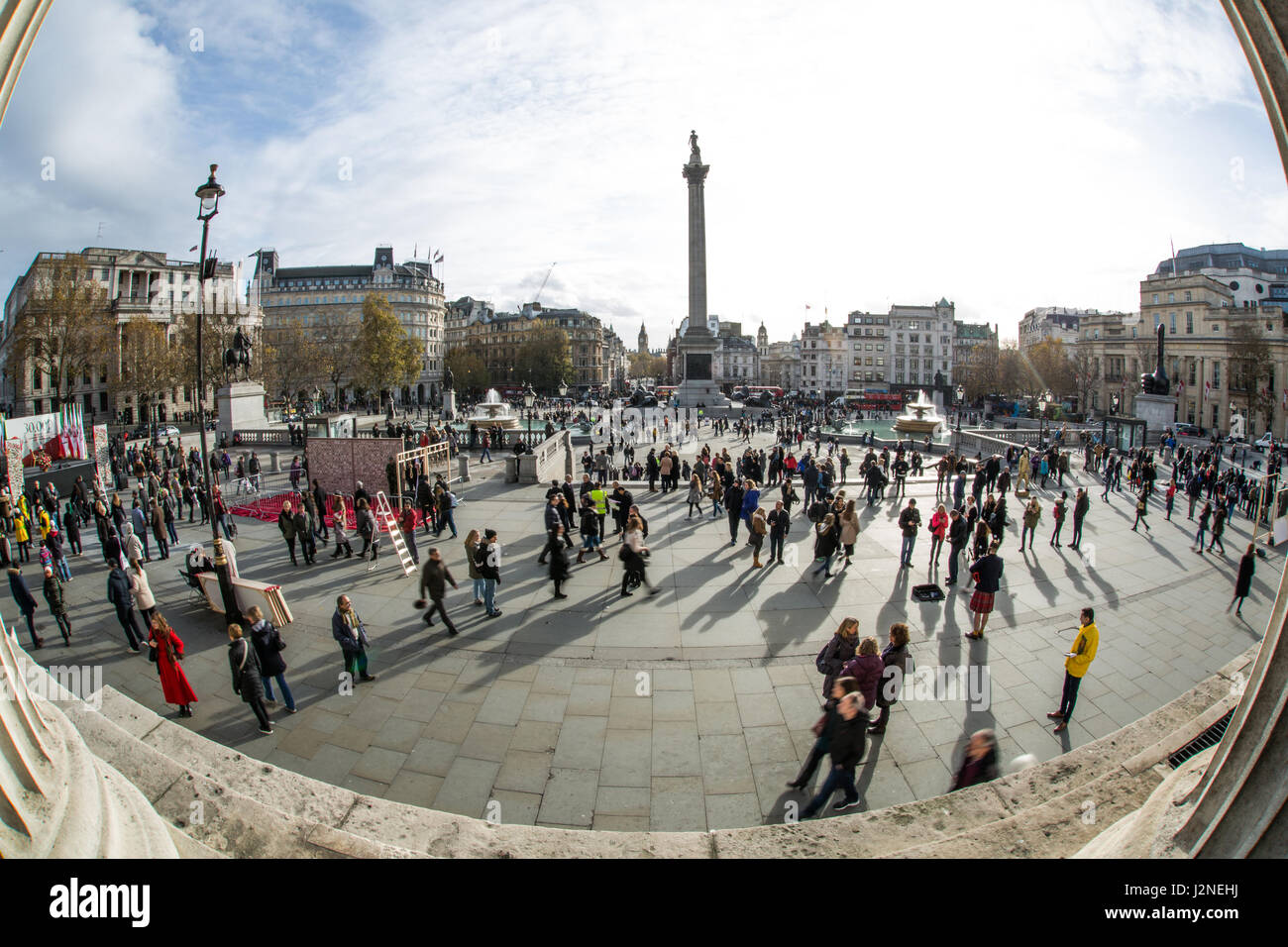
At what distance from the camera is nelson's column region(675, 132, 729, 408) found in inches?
2473

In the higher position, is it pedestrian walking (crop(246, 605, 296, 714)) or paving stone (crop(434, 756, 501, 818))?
pedestrian walking (crop(246, 605, 296, 714))

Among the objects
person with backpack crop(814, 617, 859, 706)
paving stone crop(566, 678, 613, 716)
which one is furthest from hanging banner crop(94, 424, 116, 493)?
person with backpack crop(814, 617, 859, 706)

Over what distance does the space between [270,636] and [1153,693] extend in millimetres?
10367

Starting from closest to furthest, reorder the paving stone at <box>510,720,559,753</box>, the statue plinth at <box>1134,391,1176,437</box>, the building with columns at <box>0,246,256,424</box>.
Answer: the paving stone at <box>510,720,559,753</box> → the statue plinth at <box>1134,391,1176,437</box> → the building with columns at <box>0,246,256,424</box>

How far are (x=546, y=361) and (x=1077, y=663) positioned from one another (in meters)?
89.6

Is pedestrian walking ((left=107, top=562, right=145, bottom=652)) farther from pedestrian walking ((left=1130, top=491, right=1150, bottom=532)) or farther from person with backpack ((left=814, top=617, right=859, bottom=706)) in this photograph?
pedestrian walking ((left=1130, top=491, right=1150, bottom=532))

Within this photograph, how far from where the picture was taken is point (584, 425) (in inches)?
1657

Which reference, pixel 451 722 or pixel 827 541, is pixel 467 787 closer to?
pixel 451 722

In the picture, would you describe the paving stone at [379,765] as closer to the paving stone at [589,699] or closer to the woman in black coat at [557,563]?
the paving stone at [589,699]

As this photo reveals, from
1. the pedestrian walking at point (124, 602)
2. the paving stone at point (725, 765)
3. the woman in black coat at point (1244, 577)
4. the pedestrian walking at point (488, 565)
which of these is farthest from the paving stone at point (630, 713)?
the woman in black coat at point (1244, 577)

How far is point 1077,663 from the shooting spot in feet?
20.3

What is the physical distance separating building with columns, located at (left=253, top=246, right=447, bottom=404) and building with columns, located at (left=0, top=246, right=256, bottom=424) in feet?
93.1

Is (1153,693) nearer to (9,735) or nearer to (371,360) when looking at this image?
(9,735)
